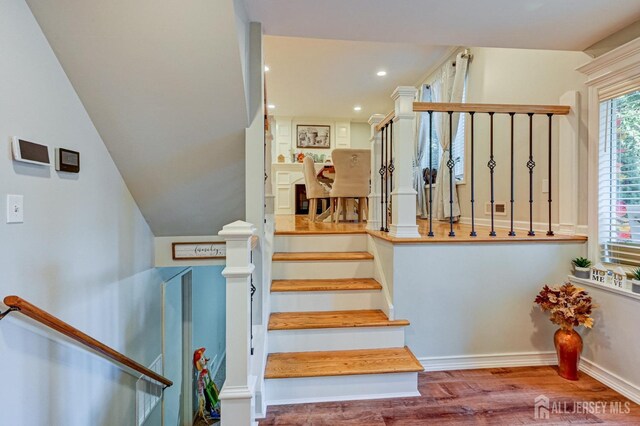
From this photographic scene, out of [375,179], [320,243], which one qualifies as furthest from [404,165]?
[320,243]

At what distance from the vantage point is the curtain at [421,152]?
513cm

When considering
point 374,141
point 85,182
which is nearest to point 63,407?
point 85,182

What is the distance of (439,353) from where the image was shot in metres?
2.29

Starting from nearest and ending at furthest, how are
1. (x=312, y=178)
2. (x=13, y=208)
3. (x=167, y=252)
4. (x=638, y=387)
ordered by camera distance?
(x=13, y=208), (x=638, y=387), (x=167, y=252), (x=312, y=178)

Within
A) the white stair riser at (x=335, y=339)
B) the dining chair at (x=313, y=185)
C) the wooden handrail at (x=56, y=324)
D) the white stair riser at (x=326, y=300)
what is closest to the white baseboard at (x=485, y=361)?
the white stair riser at (x=335, y=339)

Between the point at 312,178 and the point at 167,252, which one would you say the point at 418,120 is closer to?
the point at 312,178

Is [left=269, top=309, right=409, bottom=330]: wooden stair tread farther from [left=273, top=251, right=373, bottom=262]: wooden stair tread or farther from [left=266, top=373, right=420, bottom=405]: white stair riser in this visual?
[left=273, top=251, right=373, bottom=262]: wooden stair tread

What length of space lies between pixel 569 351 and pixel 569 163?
1.36m

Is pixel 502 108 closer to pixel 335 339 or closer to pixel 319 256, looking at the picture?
pixel 319 256

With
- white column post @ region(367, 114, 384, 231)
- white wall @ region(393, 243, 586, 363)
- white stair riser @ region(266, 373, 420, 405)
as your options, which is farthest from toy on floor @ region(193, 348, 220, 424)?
white wall @ region(393, 243, 586, 363)

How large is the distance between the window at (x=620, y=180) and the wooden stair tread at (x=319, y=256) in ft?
5.44

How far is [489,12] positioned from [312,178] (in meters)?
2.83

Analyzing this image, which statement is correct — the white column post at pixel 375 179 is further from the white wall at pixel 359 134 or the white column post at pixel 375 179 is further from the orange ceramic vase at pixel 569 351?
the white wall at pixel 359 134

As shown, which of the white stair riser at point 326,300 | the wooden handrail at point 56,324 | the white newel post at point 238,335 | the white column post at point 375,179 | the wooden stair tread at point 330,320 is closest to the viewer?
the wooden handrail at point 56,324
